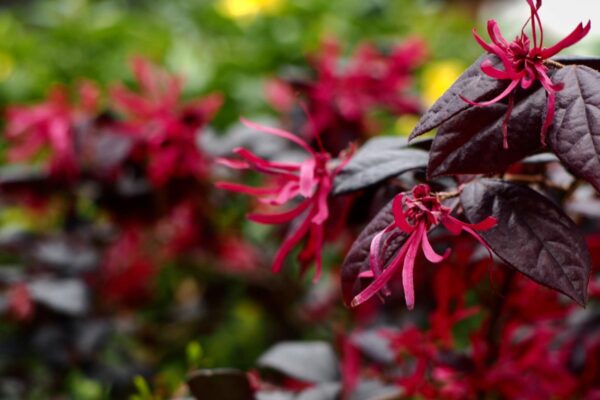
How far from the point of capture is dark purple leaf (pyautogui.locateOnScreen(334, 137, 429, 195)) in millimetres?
498

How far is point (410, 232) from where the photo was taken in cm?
42

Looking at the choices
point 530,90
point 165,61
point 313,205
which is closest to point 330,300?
point 313,205

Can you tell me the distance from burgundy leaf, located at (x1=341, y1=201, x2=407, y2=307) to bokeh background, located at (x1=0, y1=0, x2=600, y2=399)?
23 cm

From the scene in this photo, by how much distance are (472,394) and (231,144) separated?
503 mm

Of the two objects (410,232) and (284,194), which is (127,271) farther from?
(410,232)

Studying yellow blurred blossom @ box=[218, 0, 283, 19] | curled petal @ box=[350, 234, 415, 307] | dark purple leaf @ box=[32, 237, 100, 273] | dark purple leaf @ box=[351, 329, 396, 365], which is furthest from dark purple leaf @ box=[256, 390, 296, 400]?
yellow blurred blossom @ box=[218, 0, 283, 19]

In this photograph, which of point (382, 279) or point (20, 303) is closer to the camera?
point (382, 279)

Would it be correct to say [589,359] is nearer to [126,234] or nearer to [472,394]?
[472,394]

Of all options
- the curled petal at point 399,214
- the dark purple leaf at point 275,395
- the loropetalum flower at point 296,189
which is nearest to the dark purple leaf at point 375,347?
the dark purple leaf at point 275,395

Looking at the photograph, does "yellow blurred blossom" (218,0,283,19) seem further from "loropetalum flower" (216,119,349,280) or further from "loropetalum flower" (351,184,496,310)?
"loropetalum flower" (351,184,496,310)

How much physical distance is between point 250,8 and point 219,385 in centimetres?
181

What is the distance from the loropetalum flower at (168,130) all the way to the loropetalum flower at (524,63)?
1.74ft

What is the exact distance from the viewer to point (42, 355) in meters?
0.93

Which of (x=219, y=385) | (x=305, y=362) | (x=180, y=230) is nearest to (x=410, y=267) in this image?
(x=219, y=385)
